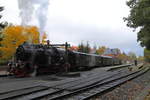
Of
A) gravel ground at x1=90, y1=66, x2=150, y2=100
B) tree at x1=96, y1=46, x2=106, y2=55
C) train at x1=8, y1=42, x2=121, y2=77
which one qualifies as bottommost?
gravel ground at x1=90, y1=66, x2=150, y2=100

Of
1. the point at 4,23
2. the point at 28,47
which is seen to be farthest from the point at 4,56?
Result: the point at 28,47

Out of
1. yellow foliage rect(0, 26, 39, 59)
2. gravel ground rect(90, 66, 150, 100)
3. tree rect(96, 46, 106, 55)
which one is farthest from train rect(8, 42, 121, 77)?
tree rect(96, 46, 106, 55)

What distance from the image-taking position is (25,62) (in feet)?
71.1

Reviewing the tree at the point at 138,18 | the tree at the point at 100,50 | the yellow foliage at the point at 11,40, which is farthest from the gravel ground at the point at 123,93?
the tree at the point at 100,50

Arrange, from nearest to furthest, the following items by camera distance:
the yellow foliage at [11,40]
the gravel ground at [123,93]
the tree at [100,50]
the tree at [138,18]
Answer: the gravel ground at [123,93], the tree at [138,18], the yellow foliage at [11,40], the tree at [100,50]

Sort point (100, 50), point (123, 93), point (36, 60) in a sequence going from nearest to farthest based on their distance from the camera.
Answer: point (123, 93)
point (36, 60)
point (100, 50)

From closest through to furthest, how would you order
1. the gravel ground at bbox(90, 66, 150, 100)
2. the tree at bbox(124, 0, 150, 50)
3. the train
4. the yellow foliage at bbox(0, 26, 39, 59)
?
the gravel ground at bbox(90, 66, 150, 100) < the train < the tree at bbox(124, 0, 150, 50) < the yellow foliage at bbox(0, 26, 39, 59)

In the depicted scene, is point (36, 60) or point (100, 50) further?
point (100, 50)

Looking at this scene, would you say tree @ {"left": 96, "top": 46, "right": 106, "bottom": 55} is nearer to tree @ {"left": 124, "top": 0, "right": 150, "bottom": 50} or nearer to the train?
tree @ {"left": 124, "top": 0, "right": 150, "bottom": 50}

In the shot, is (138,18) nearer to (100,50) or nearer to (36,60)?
(36,60)

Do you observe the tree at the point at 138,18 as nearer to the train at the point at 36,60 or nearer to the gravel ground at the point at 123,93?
the train at the point at 36,60

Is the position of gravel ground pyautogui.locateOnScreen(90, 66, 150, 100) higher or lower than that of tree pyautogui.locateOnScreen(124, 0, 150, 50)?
lower

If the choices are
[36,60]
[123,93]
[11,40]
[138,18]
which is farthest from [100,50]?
[123,93]

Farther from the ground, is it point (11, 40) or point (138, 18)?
point (138, 18)
